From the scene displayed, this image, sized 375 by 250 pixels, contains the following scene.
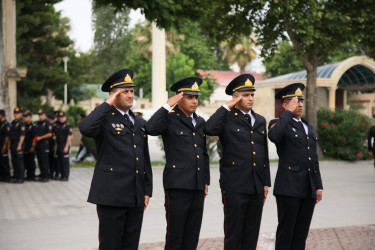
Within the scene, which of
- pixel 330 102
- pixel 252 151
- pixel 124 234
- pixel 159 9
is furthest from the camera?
pixel 330 102

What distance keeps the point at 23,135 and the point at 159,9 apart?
4.74 m

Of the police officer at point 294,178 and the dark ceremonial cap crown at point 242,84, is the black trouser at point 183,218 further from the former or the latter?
the dark ceremonial cap crown at point 242,84

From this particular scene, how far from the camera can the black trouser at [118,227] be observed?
4.81 m

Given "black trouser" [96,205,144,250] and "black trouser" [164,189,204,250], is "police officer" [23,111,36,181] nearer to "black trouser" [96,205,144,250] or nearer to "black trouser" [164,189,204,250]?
"black trouser" [164,189,204,250]

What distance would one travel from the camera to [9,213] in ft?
31.3

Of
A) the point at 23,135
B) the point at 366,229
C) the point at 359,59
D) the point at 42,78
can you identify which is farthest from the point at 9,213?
the point at 359,59

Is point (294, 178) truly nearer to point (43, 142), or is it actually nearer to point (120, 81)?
point (120, 81)

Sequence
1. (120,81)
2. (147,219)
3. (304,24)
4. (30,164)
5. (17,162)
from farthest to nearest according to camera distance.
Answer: (304,24)
(30,164)
(17,162)
(147,219)
(120,81)

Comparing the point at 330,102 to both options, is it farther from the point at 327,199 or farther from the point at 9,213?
the point at 9,213

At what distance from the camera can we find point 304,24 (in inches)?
750

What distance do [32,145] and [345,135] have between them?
39.5 ft

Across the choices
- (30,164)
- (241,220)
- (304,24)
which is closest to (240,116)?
(241,220)

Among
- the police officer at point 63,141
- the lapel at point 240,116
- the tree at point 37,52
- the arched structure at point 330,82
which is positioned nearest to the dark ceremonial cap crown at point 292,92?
the lapel at point 240,116

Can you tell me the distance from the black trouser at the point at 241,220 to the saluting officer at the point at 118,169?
1013 millimetres
